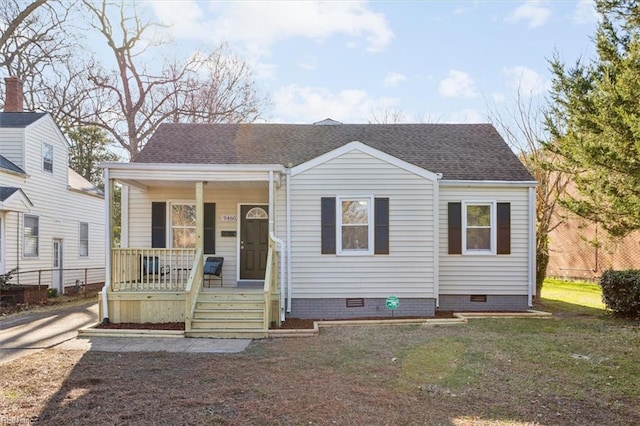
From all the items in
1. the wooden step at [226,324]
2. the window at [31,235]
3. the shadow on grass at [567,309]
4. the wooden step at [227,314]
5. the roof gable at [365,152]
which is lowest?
the shadow on grass at [567,309]

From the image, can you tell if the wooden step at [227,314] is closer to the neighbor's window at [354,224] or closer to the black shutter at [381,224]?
the neighbor's window at [354,224]

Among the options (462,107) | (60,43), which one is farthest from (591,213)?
(60,43)

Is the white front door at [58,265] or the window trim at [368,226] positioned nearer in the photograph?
the window trim at [368,226]

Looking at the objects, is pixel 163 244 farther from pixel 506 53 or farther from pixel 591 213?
pixel 506 53

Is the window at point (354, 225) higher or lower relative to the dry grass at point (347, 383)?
higher

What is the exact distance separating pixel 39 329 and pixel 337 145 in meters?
8.41

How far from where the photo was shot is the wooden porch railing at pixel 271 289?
9047 mm

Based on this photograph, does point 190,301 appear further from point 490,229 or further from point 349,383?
point 490,229

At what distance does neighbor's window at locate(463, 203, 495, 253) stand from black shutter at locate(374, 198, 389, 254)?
244 cm

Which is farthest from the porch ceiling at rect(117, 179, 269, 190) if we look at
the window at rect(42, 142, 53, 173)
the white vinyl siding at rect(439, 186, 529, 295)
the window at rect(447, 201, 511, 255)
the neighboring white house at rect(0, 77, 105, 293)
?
the window at rect(42, 142, 53, 173)

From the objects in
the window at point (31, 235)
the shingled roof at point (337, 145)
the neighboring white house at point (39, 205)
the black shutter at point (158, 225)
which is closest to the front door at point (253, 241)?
the shingled roof at point (337, 145)

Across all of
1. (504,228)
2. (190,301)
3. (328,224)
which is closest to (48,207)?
(190,301)

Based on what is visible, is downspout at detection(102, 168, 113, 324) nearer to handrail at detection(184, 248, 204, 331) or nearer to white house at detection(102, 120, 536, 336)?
white house at detection(102, 120, 536, 336)

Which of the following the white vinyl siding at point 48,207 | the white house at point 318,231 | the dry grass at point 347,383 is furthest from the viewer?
the white vinyl siding at point 48,207
